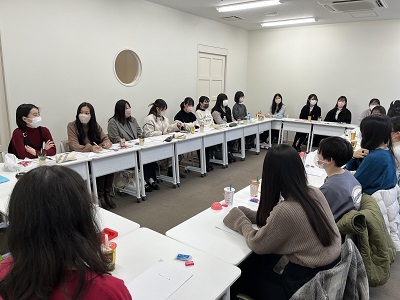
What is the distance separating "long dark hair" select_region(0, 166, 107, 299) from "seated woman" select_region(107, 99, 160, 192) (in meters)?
3.50

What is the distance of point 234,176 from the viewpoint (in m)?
5.12

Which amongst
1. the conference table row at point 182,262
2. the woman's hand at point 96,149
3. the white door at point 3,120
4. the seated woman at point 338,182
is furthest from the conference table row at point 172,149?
the seated woman at point 338,182

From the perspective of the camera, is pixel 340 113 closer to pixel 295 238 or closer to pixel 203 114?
pixel 203 114

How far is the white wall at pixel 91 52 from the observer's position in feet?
12.9

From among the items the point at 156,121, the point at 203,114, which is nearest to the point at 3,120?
the point at 156,121

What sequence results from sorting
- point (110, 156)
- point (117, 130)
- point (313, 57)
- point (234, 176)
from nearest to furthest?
point (110, 156)
point (117, 130)
point (234, 176)
point (313, 57)

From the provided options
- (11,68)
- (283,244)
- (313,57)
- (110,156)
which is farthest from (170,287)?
(313,57)

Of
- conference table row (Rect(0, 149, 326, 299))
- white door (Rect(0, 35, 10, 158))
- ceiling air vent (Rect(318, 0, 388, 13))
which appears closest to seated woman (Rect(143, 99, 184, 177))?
white door (Rect(0, 35, 10, 158))

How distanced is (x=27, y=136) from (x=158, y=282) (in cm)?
278

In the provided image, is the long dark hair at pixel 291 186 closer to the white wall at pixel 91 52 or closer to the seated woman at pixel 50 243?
the seated woman at pixel 50 243

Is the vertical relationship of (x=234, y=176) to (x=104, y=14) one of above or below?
below

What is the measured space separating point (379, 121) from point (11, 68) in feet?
13.9

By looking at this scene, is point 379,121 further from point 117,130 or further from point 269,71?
point 269,71

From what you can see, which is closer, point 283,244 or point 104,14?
point 283,244
